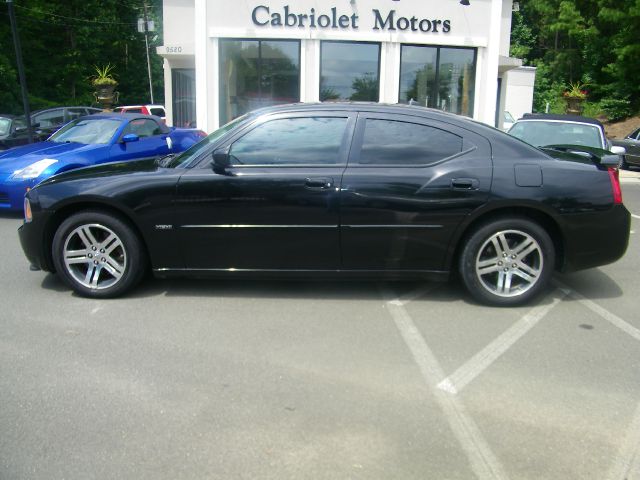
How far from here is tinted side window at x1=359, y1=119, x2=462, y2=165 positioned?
4906mm

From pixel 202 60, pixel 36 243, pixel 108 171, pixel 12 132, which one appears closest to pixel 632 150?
pixel 202 60

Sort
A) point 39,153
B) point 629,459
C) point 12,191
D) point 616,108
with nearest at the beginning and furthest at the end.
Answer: point 629,459 → point 12,191 → point 39,153 → point 616,108

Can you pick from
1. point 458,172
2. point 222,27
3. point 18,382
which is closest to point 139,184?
point 18,382

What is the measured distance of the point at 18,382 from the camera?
3572 millimetres

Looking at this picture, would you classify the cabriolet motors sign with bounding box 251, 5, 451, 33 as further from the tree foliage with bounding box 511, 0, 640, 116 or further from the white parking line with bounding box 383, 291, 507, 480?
the tree foliage with bounding box 511, 0, 640, 116

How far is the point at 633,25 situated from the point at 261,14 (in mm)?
23689

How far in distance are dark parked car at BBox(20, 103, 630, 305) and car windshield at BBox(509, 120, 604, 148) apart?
543cm

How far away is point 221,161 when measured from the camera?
4.72 metres

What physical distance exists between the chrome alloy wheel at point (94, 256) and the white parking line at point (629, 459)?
12.4 ft

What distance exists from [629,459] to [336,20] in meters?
14.0

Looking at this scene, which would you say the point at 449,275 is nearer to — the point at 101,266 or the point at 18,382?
the point at 101,266

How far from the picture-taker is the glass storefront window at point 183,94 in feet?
64.6

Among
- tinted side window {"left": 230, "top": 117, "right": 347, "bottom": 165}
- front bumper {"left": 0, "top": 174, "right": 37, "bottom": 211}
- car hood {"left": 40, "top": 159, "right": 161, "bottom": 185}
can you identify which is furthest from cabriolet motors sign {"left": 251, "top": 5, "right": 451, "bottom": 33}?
tinted side window {"left": 230, "top": 117, "right": 347, "bottom": 165}

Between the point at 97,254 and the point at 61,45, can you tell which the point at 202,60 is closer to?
the point at 97,254
